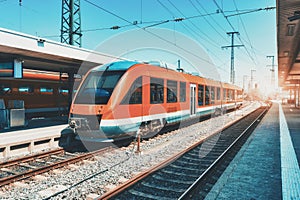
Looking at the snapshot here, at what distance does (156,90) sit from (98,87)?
240cm

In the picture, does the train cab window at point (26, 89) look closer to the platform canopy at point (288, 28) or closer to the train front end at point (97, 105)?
the train front end at point (97, 105)

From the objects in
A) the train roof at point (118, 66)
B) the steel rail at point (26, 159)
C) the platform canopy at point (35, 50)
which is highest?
the platform canopy at point (35, 50)

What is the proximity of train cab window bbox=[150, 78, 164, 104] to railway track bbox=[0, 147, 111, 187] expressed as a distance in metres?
2.71

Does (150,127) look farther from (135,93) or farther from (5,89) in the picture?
(5,89)

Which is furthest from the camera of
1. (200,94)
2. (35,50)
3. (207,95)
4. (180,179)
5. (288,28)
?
(207,95)

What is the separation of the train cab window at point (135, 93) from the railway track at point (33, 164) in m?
1.78

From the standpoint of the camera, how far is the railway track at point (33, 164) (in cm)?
555

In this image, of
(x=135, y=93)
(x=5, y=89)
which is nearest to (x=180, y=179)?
(x=135, y=93)

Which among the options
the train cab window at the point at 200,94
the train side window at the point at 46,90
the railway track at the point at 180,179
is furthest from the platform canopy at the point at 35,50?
the railway track at the point at 180,179

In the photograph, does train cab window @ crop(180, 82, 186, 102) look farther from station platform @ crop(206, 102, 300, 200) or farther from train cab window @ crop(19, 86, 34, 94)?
train cab window @ crop(19, 86, 34, 94)

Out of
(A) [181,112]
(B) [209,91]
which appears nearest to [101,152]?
(A) [181,112]

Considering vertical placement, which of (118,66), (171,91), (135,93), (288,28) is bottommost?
(135,93)

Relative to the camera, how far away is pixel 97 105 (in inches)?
305

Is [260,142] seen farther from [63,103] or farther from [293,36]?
[63,103]
